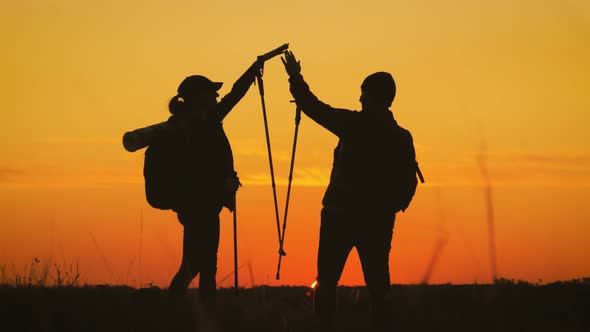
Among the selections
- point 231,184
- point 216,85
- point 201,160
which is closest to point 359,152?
point 231,184

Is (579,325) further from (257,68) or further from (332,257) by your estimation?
(257,68)

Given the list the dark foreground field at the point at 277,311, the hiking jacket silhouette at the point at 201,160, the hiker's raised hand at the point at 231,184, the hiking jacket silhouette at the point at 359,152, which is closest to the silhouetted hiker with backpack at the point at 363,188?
the hiking jacket silhouette at the point at 359,152

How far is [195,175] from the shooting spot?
39.0 feet

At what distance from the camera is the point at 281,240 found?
12.6m

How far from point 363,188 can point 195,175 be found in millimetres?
2061

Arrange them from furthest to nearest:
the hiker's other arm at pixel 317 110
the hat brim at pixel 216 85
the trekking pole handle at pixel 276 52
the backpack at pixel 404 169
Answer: the trekking pole handle at pixel 276 52
the hat brim at pixel 216 85
the backpack at pixel 404 169
the hiker's other arm at pixel 317 110

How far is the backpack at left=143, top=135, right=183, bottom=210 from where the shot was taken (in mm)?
11711

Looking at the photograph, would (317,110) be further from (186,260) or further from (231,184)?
(186,260)

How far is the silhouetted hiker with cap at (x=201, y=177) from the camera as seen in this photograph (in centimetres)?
1186

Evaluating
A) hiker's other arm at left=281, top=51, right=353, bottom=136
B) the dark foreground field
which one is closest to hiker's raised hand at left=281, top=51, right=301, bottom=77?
hiker's other arm at left=281, top=51, right=353, bottom=136

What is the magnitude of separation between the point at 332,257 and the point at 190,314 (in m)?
1.65

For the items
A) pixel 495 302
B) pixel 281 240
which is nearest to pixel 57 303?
pixel 281 240

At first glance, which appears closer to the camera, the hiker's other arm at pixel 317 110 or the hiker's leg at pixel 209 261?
the hiker's other arm at pixel 317 110

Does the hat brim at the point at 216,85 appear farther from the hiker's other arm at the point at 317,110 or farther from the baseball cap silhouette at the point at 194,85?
the hiker's other arm at the point at 317,110
